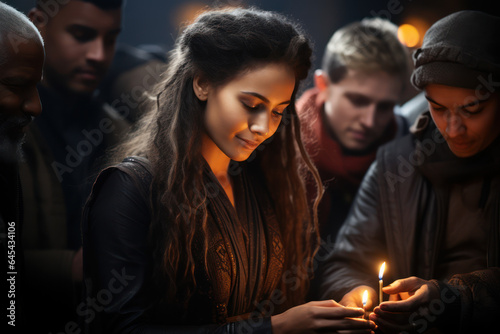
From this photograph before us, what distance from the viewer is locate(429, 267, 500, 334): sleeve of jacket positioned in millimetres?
1727

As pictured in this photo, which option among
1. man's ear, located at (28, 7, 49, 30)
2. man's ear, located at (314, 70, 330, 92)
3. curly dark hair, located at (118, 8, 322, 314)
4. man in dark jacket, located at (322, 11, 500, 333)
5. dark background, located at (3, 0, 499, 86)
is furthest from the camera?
man's ear, located at (314, 70, 330, 92)

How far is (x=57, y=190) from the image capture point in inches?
87.1

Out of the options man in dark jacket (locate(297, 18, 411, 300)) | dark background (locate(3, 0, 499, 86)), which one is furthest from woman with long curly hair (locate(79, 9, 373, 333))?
dark background (locate(3, 0, 499, 86))

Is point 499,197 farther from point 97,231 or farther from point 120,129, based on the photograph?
point 120,129

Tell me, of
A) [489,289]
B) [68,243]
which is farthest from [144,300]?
[489,289]

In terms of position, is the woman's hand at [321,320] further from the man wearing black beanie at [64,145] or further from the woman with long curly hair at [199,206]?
the man wearing black beanie at [64,145]

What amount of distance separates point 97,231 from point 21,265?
1.01ft

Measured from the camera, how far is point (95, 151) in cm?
240

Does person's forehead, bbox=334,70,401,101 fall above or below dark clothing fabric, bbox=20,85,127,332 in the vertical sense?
above

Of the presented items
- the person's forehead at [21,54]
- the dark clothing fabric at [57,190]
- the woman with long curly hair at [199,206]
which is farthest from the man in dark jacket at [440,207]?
the person's forehead at [21,54]

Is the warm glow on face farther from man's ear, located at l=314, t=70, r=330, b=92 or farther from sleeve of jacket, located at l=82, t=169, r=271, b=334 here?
sleeve of jacket, located at l=82, t=169, r=271, b=334

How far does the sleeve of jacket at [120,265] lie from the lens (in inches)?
60.5

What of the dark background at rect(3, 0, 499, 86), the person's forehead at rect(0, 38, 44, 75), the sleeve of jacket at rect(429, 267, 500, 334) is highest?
the dark background at rect(3, 0, 499, 86)

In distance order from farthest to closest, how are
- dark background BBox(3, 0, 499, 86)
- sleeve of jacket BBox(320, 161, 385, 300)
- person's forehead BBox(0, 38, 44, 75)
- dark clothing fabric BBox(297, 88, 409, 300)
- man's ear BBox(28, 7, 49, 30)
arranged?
dark background BBox(3, 0, 499, 86), dark clothing fabric BBox(297, 88, 409, 300), man's ear BBox(28, 7, 49, 30), sleeve of jacket BBox(320, 161, 385, 300), person's forehead BBox(0, 38, 44, 75)
